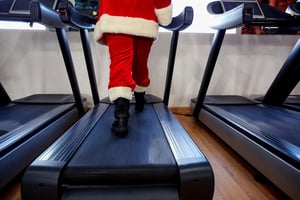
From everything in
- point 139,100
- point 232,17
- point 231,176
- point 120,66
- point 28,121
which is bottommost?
point 231,176

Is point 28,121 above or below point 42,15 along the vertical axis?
below

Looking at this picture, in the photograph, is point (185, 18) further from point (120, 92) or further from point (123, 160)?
point (123, 160)

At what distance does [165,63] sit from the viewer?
2.82 m

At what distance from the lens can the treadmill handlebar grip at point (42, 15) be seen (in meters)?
1.53

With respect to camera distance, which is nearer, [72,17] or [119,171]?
[119,171]

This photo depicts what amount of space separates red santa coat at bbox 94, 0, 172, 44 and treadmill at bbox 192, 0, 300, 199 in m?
0.72

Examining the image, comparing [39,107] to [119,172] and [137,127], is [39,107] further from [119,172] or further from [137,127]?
[119,172]

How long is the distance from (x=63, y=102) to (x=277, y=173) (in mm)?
2005

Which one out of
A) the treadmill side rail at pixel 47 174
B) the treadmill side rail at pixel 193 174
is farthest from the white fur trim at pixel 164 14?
the treadmill side rail at pixel 47 174

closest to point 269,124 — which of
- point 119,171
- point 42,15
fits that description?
point 119,171

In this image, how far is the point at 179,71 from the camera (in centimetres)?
286

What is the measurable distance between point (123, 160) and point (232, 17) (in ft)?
4.72

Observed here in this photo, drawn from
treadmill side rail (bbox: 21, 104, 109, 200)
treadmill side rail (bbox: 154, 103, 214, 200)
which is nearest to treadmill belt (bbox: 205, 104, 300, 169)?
treadmill side rail (bbox: 154, 103, 214, 200)

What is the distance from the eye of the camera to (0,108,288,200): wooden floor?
121 centimetres
